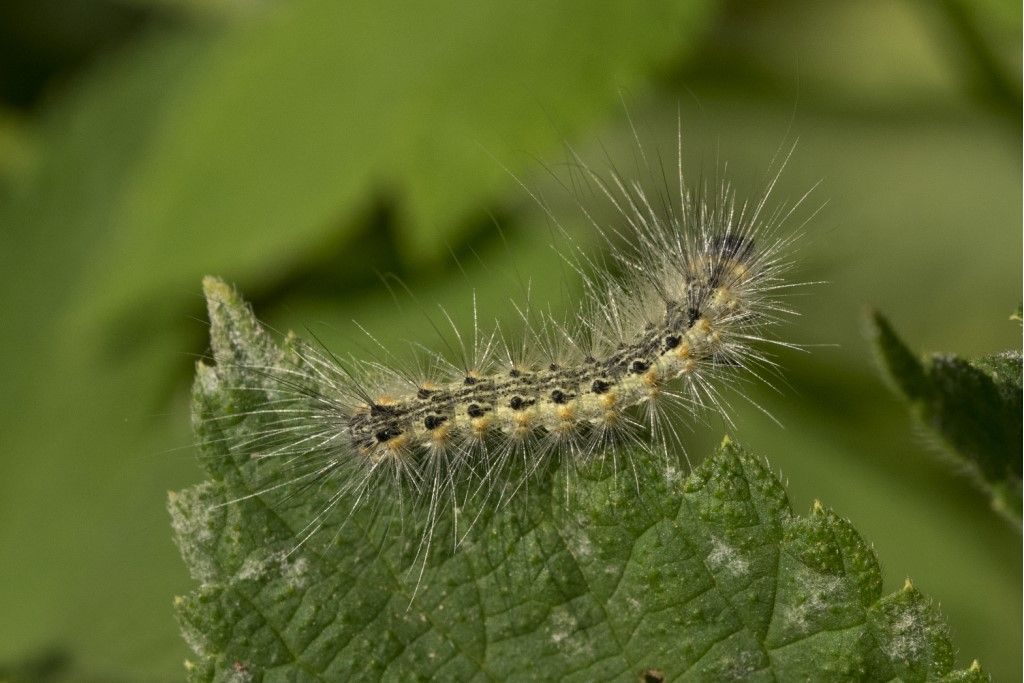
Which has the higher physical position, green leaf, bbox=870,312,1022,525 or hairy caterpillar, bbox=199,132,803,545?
hairy caterpillar, bbox=199,132,803,545

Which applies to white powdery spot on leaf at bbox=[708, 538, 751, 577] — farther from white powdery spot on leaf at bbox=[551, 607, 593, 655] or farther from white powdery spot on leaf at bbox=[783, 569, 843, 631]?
white powdery spot on leaf at bbox=[551, 607, 593, 655]

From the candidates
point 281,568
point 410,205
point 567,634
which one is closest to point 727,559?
point 567,634

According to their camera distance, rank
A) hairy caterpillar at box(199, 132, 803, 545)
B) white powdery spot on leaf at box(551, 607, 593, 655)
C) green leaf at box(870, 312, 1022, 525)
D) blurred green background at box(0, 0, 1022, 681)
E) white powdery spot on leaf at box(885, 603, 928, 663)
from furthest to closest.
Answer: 1. blurred green background at box(0, 0, 1022, 681)
2. hairy caterpillar at box(199, 132, 803, 545)
3. white powdery spot on leaf at box(551, 607, 593, 655)
4. white powdery spot on leaf at box(885, 603, 928, 663)
5. green leaf at box(870, 312, 1022, 525)

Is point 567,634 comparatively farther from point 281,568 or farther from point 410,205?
point 410,205

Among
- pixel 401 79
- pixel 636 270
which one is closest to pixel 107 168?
pixel 401 79

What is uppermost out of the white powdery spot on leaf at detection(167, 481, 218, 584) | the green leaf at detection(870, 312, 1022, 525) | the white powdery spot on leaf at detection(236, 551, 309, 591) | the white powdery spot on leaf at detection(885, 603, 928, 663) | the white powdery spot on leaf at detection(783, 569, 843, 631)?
the white powdery spot on leaf at detection(167, 481, 218, 584)

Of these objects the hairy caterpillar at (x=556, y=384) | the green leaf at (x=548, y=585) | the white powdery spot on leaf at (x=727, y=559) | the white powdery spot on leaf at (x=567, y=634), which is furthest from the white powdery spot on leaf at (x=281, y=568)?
the white powdery spot on leaf at (x=727, y=559)

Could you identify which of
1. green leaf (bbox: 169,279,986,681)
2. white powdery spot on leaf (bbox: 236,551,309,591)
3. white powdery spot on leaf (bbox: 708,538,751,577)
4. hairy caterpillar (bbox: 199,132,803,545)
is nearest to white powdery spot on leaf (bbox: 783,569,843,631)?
green leaf (bbox: 169,279,986,681)
